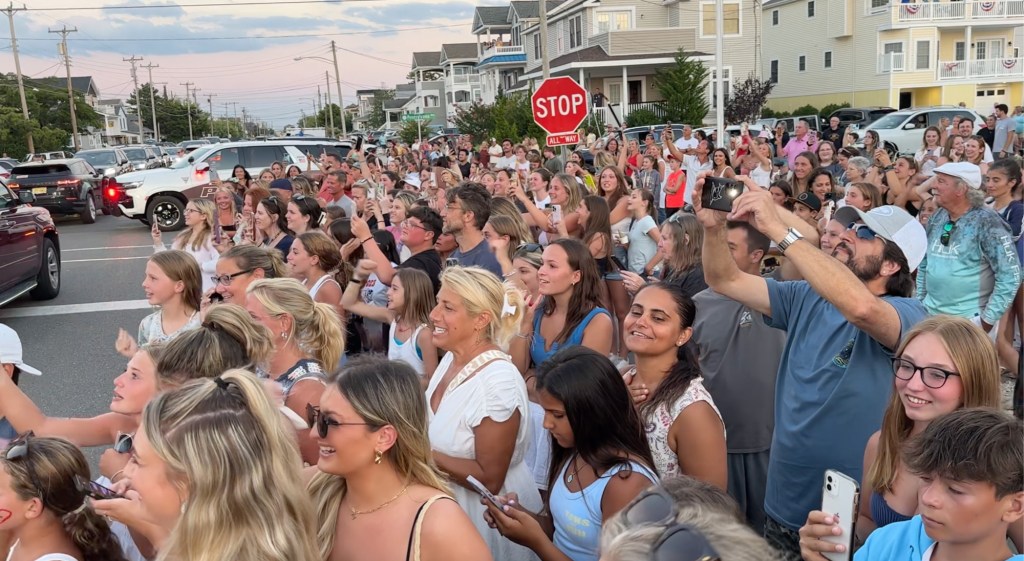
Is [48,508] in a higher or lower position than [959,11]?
lower

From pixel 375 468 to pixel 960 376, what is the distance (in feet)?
6.12

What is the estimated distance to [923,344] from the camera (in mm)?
2568

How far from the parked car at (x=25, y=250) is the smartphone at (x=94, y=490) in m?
8.28

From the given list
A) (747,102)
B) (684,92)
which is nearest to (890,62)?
(747,102)

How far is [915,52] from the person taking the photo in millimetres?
39594

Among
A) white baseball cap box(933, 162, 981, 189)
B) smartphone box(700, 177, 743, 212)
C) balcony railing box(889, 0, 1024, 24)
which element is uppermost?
balcony railing box(889, 0, 1024, 24)

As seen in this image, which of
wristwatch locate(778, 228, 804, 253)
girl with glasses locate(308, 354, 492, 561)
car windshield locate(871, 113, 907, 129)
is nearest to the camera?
girl with glasses locate(308, 354, 492, 561)

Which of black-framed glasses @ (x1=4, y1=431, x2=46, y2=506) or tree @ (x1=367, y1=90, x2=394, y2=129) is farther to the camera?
tree @ (x1=367, y1=90, x2=394, y2=129)

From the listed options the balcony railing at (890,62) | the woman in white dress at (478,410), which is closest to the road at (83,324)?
the woman in white dress at (478,410)

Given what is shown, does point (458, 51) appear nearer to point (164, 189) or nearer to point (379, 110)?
point (379, 110)

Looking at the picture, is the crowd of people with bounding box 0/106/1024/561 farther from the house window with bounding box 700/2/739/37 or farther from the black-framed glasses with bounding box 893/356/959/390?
the house window with bounding box 700/2/739/37

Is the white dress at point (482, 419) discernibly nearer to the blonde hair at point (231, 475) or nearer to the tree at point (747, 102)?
the blonde hair at point (231, 475)

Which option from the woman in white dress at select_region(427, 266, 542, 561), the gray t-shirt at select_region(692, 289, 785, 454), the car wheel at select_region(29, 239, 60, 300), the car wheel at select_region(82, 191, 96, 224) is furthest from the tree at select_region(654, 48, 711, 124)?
the woman in white dress at select_region(427, 266, 542, 561)

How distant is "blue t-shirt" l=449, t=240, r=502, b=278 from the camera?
6191 mm
